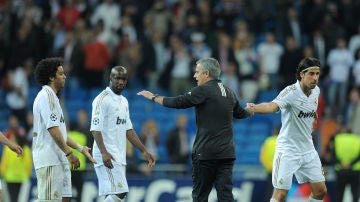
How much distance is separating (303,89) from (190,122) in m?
10.6

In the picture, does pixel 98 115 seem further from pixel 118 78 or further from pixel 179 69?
pixel 179 69

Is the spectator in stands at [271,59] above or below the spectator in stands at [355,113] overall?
above

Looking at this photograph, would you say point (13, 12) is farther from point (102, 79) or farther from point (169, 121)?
point (169, 121)

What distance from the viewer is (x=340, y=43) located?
23.1 m

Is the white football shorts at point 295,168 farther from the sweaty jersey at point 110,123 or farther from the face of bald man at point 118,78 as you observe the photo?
the face of bald man at point 118,78

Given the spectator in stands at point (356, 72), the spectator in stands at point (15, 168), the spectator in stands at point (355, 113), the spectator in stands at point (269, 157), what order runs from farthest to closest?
the spectator in stands at point (356, 72)
the spectator in stands at point (355, 113)
the spectator in stands at point (269, 157)
the spectator in stands at point (15, 168)

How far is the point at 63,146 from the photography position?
1232 centimetres

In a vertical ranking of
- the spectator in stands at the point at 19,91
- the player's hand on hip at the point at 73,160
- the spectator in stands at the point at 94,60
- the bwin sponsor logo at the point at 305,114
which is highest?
the spectator in stands at the point at 94,60

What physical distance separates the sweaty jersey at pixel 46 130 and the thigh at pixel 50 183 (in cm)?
8

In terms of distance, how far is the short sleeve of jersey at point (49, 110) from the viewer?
12.5m

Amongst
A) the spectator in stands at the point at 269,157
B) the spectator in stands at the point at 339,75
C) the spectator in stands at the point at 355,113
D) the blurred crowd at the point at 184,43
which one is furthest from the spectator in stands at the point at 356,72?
the spectator in stands at the point at 269,157

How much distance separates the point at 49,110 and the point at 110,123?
1.28m

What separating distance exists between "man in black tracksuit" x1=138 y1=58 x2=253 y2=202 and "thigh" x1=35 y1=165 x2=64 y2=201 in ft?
5.08

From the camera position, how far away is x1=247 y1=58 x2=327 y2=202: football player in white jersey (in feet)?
44.2
